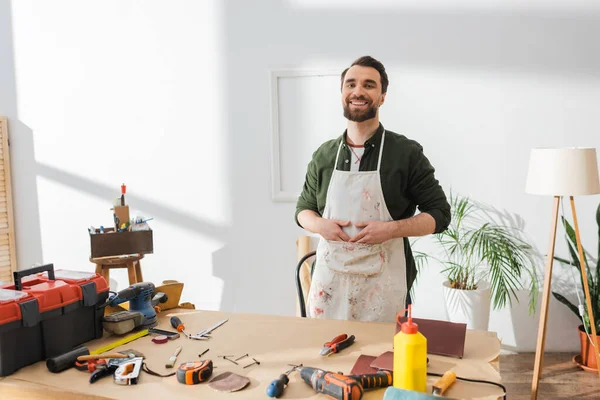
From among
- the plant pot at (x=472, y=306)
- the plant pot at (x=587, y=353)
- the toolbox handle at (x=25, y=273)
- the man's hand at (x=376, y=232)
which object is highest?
the man's hand at (x=376, y=232)

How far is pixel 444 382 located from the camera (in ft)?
4.43

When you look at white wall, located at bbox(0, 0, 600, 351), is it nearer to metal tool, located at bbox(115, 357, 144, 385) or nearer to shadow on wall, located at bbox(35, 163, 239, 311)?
shadow on wall, located at bbox(35, 163, 239, 311)

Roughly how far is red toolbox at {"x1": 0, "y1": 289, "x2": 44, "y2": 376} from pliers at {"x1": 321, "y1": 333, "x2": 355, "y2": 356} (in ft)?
2.82

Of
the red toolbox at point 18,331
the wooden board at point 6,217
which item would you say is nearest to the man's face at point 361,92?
the red toolbox at point 18,331

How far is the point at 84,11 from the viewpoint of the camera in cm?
373

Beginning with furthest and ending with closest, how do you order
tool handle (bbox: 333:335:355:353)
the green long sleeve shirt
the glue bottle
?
the green long sleeve shirt
tool handle (bbox: 333:335:355:353)
the glue bottle

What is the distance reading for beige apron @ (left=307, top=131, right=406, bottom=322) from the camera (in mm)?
2078

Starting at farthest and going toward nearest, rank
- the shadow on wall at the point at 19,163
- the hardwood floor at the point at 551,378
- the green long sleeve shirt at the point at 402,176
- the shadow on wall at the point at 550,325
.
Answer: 1. the shadow on wall at the point at 19,163
2. the shadow on wall at the point at 550,325
3. the hardwood floor at the point at 551,378
4. the green long sleeve shirt at the point at 402,176

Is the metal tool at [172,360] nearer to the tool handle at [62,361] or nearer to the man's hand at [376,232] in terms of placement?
the tool handle at [62,361]

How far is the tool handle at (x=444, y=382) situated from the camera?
4.36 ft

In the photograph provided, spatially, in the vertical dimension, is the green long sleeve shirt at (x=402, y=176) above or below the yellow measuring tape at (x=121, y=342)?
above

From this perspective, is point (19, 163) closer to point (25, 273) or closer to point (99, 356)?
point (25, 273)

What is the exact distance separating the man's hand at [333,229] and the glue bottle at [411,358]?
0.77 m

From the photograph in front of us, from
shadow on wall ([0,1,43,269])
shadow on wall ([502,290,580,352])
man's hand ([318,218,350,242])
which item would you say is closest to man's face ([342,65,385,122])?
man's hand ([318,218,350,242])
